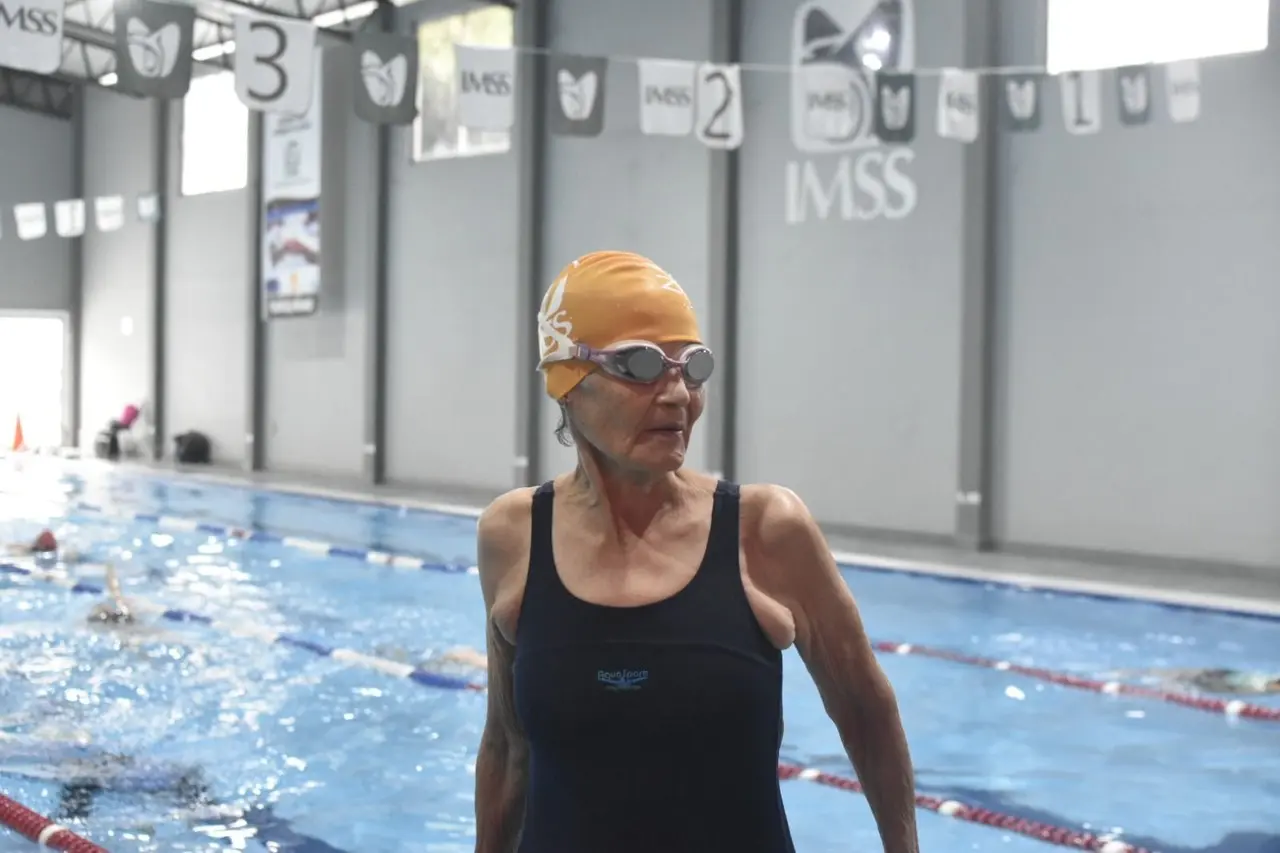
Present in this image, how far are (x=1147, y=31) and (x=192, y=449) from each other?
13.7 metres

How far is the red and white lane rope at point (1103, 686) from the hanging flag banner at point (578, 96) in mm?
4977

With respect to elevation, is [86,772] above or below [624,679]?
below

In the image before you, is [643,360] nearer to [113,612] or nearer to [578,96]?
[113,612]

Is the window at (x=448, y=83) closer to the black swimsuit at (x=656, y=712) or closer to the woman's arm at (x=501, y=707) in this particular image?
the woman's arm at (x=501, y=707)

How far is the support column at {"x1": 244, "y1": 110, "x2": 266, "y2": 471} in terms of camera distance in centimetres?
1697

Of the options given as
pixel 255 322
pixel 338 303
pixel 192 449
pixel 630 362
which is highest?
pixel 338 303

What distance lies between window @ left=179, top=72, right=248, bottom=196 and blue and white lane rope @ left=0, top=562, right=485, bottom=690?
10.5 m

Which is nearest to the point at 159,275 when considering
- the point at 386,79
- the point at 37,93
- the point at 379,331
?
the point at 37,93

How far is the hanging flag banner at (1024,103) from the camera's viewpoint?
9.01 m

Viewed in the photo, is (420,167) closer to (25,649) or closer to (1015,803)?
(25,649)

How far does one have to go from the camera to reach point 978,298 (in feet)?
33.3

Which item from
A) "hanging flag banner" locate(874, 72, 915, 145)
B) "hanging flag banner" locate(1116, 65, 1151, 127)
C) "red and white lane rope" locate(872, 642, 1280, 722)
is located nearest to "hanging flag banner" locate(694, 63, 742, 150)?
"hanging flag banner" locate(874, 72, 915, 145)

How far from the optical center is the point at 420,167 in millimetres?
15086

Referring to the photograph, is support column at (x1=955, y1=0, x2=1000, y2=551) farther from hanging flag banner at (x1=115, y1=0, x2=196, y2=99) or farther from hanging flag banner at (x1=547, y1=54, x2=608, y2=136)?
hanging flag banner at (x1=115, y1=0, x2=196, y2=99)
